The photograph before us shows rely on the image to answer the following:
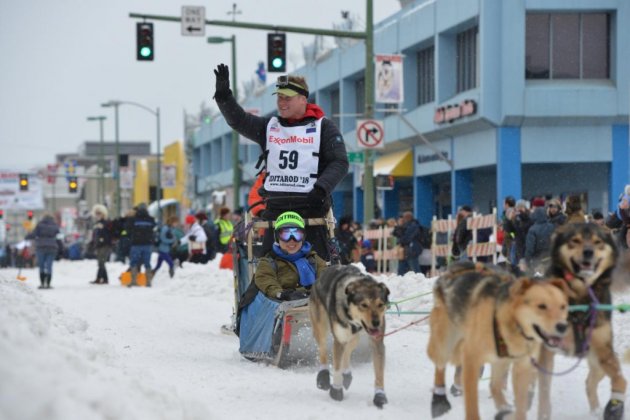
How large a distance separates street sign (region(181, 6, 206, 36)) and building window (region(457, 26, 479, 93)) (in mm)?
10672

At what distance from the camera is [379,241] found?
21344 millimetres

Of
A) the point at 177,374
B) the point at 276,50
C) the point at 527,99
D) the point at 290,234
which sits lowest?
the point at 177,374

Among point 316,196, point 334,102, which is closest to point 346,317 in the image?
point 316,196

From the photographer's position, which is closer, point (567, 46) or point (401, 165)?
point (567, 46)

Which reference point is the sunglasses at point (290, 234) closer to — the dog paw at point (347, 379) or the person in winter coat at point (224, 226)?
the dog paw at point (347, 379)

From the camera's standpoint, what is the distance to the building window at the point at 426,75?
33.1m

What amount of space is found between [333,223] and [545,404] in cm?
350

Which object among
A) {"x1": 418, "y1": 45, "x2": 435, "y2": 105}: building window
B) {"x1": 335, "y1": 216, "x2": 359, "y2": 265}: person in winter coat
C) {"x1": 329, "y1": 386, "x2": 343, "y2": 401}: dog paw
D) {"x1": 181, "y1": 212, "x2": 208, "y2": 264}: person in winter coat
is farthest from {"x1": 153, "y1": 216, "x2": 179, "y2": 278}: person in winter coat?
{"x1": 329, "y1": 386, "x2": 343, "y2": 401}: dog paw

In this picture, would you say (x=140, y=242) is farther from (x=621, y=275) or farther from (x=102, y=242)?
(x=621, y=275)

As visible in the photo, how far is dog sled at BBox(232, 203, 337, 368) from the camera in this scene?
787cm

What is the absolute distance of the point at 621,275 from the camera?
5.25m

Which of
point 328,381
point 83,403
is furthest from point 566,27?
point 83,403

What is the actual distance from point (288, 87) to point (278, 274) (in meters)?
1.42

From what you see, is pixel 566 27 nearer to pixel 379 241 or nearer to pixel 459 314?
pixel 379 241
